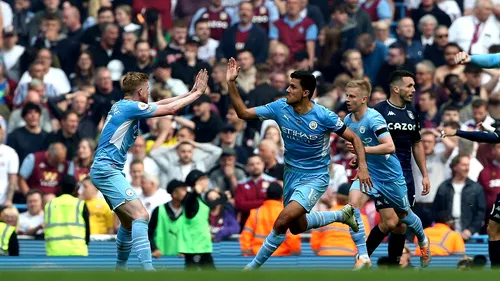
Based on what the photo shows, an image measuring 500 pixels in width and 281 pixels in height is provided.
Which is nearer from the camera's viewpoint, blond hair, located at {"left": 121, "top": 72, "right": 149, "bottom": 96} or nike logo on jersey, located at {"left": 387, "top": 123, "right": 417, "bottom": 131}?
blond hair, located at {"left": 121, "top": 72, "right": 149, "bottom": 96}

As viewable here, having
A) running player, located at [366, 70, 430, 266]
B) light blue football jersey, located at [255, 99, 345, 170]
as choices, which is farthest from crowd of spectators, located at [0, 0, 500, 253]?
light blue football jersey, located at [255, 99, 345, 170]

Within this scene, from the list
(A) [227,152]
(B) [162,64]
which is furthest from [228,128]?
(B) [162,64]

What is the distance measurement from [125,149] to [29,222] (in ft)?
17.2

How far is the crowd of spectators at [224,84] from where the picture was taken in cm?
2184

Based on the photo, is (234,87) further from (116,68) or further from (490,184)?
(116,68)

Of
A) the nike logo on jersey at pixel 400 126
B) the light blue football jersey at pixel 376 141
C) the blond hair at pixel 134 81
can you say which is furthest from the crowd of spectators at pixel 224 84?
the blond hair at pixel 134 81

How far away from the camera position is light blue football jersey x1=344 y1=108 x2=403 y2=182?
57.2ft

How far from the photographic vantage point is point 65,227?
1995 cm

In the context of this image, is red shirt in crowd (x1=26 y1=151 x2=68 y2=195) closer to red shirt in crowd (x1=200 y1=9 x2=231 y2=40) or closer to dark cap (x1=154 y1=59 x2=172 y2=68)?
dark cap (x1=154 y1=59 x2=172 y2=68)

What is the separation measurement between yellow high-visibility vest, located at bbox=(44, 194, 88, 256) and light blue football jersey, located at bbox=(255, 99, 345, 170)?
3906mm

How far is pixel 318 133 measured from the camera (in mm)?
16906

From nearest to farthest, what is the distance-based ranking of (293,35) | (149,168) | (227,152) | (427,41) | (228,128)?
(149,168)
(227,152)
(228,128)
(427,41)
(293,35)

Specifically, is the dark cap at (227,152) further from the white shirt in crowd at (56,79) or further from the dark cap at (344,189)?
the white shirt in crowd at (56,79)

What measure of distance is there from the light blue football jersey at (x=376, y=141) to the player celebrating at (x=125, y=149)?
195 cm
